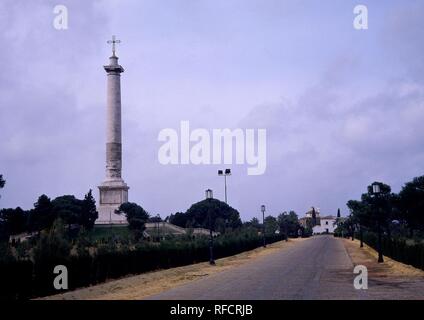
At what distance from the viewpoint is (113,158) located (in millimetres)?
93812

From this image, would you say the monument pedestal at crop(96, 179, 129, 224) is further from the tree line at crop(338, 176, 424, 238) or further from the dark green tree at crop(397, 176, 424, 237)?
the dark green tree at crop(397, 176, 424, 237)

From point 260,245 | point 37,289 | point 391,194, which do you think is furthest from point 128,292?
point 391,194

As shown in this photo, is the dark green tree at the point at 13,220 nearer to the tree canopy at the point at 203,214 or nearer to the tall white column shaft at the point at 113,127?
the tall white column shaft at the point at 113,127

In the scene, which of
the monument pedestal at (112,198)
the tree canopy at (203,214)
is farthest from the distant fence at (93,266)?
the tree canopy at (203,214)

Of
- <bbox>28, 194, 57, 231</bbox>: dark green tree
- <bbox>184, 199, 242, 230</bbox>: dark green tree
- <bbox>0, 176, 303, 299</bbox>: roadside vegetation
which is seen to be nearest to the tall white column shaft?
<bbox>28, 194, 57, 231</bbox>: dark green tree

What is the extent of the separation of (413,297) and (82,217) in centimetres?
7908

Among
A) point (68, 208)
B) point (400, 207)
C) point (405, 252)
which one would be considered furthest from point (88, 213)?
point (405, 252)

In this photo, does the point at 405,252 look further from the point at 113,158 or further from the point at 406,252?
the point at 113,158

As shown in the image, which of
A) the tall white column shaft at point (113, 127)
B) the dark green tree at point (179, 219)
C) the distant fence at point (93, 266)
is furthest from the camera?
the dark green tree at point (179, 219)

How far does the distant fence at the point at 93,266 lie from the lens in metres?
20.3

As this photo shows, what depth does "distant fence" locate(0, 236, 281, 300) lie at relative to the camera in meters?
20.3

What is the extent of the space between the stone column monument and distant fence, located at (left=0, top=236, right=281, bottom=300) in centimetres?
5108

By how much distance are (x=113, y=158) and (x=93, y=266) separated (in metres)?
68.4

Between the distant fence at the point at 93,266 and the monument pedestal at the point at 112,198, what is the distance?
50.7 m
